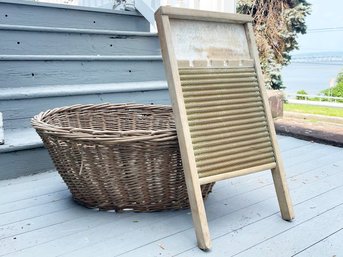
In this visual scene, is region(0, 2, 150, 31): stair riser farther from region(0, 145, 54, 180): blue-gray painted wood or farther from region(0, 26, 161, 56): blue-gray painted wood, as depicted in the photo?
region(0, 145, 54, 180): blue-gray painted wood

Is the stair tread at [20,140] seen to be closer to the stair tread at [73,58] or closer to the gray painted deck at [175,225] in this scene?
the gray painted deck at [175,225]

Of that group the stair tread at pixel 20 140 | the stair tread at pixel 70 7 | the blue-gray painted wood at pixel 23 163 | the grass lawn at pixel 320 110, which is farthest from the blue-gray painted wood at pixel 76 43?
the grass lawn at pixel 320 110

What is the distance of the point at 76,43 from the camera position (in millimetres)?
2395

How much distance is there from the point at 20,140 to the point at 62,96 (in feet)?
1.31

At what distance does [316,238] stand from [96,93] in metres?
1.46

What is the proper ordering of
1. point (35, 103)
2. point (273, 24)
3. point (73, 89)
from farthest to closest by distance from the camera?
point (273, 24)
point (73, 89)
point (35, 103)

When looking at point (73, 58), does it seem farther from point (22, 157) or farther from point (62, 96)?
point (22, 157)

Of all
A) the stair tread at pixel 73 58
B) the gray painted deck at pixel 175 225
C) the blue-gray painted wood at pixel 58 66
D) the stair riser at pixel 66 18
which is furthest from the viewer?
the stair riser at pixel 66 18

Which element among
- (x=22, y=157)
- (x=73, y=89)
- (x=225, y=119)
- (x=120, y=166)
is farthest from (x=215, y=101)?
(x=73, y=89)

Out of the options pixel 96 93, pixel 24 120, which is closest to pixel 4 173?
pixel 24 120

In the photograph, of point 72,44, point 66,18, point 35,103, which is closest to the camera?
point 35,103

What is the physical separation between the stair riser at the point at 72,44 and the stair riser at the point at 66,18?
0.27m

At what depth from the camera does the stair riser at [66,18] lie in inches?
93.4

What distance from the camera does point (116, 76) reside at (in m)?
2.34
